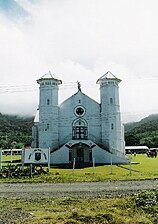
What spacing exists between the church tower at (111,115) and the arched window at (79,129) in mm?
2557

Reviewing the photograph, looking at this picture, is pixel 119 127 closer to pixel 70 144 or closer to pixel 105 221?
pixel 70 144

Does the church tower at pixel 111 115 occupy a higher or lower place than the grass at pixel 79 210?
higher

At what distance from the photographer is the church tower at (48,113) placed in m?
46.4

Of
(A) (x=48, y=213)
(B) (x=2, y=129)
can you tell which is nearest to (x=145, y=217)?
(A) (x=48, y=213)

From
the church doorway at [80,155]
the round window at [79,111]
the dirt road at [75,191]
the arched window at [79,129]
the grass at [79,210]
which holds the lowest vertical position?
the grass at [79,210]

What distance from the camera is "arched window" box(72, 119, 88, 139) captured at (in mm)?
46969

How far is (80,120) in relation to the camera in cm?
4725

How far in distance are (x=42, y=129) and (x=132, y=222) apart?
126 ft

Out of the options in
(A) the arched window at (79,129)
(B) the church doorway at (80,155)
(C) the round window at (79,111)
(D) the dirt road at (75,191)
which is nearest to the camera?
(D) the dirt road at (75,191)

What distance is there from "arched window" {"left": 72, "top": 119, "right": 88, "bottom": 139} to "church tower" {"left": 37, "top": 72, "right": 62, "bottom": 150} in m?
2.57

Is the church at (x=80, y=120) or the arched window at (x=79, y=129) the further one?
the arched window at (x=79, y=129)

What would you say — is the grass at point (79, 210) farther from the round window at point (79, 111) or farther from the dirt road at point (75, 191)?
the round window at point (79, 111)

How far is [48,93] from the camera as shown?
155ft

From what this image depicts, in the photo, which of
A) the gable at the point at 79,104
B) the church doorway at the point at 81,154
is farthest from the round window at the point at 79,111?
the church doorway at the point at 81,154
